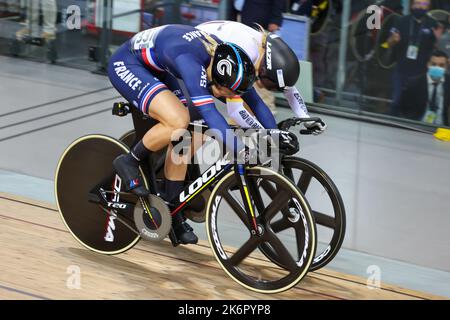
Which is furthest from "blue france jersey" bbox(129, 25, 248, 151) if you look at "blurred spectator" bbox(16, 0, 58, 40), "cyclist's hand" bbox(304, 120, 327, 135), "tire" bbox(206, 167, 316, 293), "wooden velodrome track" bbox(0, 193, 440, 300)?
"blurred spectator" bbox(16, 0, 58, 40)

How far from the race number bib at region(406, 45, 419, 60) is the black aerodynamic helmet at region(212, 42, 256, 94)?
13.4 ft

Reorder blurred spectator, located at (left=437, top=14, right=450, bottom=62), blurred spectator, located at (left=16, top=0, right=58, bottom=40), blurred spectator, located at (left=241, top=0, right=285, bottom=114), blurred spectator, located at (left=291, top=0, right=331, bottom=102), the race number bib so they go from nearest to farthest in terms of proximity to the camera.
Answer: blurred spectator, located at (left=241, top=0, right=285, bottom=114) < blurred spectator, located at (left=437, top=14, right=450, bottom=62) < the race number bib < blurred spectator, located at (left=291, top=0, right=331, bottom=102) < blurred spectator, located at (left=16, top=0, right=58, bottom=40)

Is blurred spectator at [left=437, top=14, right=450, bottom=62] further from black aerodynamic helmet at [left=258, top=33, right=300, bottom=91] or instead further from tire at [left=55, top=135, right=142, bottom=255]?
tire at [left=55, top=135, right=142, bottom=255]

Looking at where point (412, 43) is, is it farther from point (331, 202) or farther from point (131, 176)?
point (131, 176)

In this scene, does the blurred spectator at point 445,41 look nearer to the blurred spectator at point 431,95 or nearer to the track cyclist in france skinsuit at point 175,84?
the blurred spectator at point 431,95

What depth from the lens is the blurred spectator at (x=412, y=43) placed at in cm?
830

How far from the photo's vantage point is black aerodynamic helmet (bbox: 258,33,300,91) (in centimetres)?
462

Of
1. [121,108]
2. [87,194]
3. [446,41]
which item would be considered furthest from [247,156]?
[446,41]

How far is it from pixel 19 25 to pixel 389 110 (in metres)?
4.28

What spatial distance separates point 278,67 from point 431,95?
4106 mm

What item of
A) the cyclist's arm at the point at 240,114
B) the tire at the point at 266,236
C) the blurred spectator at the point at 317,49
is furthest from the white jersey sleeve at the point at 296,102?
the blurred spectator at the point at 317,49

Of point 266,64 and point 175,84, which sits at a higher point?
point 266,64

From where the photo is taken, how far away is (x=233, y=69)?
461 centimetres
